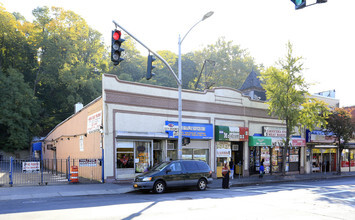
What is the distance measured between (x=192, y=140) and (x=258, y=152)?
7.38m

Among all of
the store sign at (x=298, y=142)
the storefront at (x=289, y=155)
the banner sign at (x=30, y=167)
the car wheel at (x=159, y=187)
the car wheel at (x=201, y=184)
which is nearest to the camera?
the car wheel at (x=159, y=187)

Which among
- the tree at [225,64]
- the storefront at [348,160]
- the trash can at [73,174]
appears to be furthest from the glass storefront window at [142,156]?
the tree at [225,64]

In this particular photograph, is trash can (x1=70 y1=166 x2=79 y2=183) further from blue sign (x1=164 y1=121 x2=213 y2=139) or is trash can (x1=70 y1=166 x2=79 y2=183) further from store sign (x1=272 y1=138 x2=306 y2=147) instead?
store sign (x1=272 y1=138 x2=306 y2=147)

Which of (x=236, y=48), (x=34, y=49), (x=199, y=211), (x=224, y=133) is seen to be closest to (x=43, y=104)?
(x=34, y=49)

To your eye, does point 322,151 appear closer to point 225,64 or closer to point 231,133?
point 231,133

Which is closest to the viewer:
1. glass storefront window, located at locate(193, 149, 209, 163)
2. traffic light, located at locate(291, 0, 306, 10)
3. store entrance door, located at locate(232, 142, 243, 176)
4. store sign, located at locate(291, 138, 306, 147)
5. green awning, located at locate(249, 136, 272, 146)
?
traffic light, located at locate(291, 0, 306, 10)

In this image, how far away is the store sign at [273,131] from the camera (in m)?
26.6

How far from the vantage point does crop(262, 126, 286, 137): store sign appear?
2659 cm

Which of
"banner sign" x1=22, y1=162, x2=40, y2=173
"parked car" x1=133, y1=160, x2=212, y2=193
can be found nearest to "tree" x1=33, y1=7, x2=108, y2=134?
"banner sign" x1=22, y1=162, x2=40, y2=173

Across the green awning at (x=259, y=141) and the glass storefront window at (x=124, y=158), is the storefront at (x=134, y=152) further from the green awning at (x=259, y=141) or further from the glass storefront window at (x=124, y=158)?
the green awning at (x=259, y=141)

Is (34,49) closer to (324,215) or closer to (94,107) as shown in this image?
(94,107)

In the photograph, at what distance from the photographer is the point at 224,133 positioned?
23.2m

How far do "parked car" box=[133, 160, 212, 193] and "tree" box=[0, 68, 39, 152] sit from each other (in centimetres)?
2953

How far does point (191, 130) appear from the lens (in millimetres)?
21500
